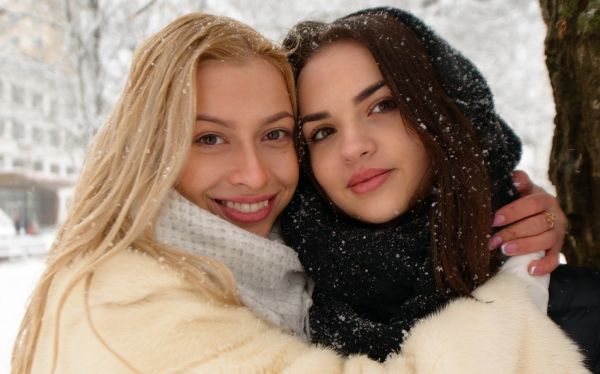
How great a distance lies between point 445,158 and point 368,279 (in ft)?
1.76

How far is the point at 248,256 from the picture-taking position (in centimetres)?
185

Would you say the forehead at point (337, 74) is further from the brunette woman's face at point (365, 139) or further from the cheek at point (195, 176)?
→ the cheek at point (195, 176)

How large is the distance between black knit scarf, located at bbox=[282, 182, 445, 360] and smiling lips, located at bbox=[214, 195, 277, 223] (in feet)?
0.74

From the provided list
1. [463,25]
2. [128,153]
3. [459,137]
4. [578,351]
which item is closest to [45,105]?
[463,25]

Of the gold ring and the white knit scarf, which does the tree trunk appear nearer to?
the gold ring

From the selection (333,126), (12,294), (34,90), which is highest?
(34,90)

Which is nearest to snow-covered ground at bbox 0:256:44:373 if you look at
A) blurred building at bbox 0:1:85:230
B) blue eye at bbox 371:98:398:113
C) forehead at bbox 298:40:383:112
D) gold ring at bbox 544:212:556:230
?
blurred building at bbox 0:1:85:230

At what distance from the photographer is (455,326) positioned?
153 cm

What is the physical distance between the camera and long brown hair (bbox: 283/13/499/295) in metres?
1.76

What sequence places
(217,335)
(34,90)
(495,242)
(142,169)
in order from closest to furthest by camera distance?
(217,335), (142,169), (495,242), (34,90)

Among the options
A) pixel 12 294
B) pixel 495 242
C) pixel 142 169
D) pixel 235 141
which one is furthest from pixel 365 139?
pixel 12 294

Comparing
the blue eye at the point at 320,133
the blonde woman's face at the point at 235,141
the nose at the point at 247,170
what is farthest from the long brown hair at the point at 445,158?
the nose at the point at 247,170

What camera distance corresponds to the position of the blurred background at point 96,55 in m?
7.20

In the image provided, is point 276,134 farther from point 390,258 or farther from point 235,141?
point 390,258
